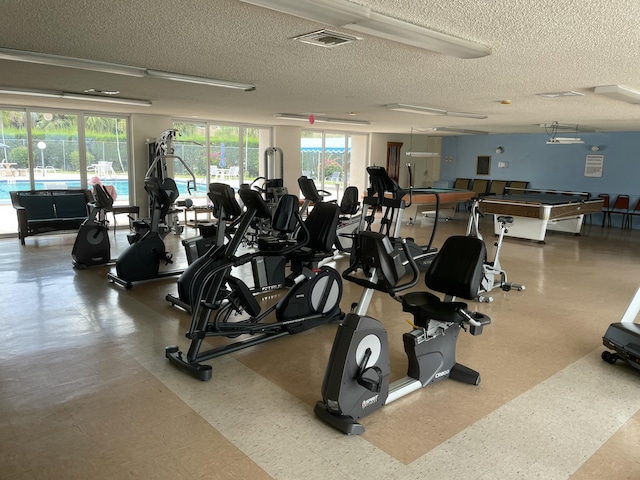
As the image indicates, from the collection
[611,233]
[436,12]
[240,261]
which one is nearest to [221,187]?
Result: [240,261]

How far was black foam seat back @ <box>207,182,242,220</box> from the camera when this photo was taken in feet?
13.5

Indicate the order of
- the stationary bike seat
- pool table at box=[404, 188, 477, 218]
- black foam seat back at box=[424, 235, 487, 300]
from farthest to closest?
pool table at box=[404, 188, 477, 218] < black foam seat back at box=[424, 235, 487, 300] < the stationary bike seat

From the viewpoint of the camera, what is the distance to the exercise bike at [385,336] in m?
2.72

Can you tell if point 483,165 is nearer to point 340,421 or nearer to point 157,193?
point 157,193

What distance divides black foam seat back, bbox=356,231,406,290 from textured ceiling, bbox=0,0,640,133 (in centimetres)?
131

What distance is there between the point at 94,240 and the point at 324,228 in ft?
12.1

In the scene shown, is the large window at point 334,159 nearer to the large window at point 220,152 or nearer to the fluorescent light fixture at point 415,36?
the large window at point 220,152

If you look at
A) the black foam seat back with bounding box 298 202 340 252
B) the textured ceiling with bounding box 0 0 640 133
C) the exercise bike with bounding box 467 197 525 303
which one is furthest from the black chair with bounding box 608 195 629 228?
the black foam seat back with bounding box 298 202 340 252

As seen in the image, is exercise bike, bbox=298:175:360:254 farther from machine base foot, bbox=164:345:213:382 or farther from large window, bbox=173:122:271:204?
large window, bbox=173:122:271:204

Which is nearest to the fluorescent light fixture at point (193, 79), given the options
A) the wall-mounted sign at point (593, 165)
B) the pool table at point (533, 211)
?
the pool table at point (533, 211)

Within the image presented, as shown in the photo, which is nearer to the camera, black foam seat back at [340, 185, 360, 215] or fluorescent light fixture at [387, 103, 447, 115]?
fluorescent light fixture at [387, 103, 447, 115]

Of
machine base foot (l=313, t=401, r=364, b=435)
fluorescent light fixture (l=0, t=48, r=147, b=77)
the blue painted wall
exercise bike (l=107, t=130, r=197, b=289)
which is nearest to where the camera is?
machine base foot (l=313, t=401, r=364, b=435)

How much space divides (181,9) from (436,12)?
1.49m

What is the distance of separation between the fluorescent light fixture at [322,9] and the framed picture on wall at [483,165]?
12855 millimetres
